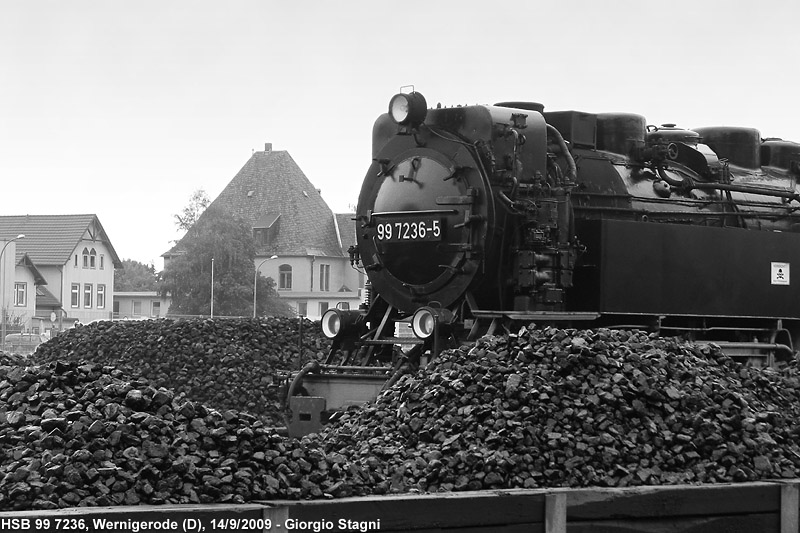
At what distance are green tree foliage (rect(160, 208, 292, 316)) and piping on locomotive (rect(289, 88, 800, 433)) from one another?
150ft

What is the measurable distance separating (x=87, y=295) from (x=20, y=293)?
8.27 m

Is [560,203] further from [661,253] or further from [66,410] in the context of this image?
[66,410]

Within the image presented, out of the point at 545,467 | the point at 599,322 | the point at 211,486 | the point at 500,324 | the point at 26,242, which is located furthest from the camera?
the point at 26,242

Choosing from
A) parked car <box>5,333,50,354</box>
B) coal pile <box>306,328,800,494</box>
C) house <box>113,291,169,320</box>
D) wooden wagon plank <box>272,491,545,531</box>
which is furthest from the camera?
house <box>113,291,169,320</box>

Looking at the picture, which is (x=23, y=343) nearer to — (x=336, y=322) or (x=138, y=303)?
(x=336, y=322)

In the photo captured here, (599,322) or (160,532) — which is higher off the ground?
(599,322)

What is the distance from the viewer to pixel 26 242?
65.2 meters

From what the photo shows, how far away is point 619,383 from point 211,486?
3.40m

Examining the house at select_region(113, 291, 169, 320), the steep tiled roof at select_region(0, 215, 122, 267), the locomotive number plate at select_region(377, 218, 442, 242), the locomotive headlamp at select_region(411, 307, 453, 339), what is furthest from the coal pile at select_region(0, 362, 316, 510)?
the house at select_region(113, 291, 169, 320)

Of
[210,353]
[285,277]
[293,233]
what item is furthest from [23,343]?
[293,233]

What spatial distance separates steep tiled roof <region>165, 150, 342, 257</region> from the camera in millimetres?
67500

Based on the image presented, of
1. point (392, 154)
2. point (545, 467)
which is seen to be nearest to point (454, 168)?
point (392, 154)

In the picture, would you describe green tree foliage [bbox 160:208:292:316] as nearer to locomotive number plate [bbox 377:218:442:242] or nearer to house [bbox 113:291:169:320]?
house [bbox 113:291:169:320]

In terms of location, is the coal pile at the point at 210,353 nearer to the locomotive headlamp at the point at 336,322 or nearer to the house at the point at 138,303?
the locomotive headlamp at the point at 336,322
